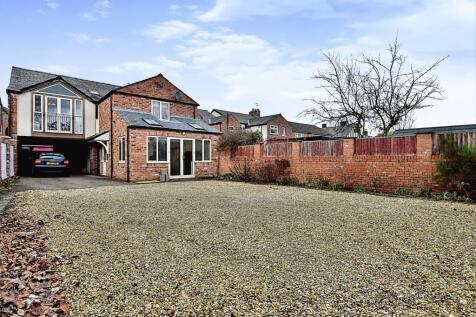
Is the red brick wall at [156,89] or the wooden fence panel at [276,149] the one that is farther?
the red brick wall at [156,89]

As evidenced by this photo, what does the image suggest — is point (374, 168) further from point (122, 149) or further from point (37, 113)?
point (37, 113)

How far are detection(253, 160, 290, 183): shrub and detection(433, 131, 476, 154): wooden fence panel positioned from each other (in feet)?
18.5

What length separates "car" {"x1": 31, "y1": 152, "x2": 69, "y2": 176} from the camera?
15828 mm

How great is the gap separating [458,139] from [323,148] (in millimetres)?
4386

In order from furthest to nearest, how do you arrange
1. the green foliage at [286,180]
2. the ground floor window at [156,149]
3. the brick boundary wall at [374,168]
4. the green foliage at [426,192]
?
the ground floor window at [156,149], the green foliage at [286,180], the brick boundary wall at [374,168], the green foliage at [426,192]

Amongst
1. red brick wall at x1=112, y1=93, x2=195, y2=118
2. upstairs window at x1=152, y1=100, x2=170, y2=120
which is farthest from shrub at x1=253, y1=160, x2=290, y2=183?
red brick wall at x1=112, y1=93, x2=195, y2=118

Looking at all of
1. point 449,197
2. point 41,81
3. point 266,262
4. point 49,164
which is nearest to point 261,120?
point 41,81

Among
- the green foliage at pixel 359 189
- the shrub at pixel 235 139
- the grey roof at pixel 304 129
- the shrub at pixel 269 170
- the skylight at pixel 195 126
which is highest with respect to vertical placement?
the grey roof at pixel 304 129

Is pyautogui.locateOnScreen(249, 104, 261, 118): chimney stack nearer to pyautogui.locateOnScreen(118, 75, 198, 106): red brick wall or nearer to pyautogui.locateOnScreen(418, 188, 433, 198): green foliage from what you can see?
pyautogui.locateOnScreen(118, 75, 198, 106): red brick wall

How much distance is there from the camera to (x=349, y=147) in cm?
1041

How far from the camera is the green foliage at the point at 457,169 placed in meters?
7.38

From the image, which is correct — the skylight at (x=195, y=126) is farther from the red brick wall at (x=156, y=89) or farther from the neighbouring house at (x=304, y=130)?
the neighbouring house at (x=304, y=130)

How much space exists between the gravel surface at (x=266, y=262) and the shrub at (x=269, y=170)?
6.65 m

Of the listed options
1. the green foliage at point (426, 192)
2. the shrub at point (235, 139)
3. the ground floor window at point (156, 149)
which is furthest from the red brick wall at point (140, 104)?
the green foliage at point (426, 192)
